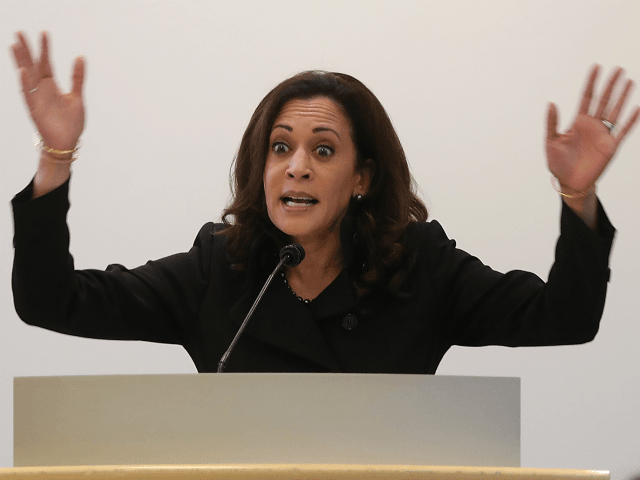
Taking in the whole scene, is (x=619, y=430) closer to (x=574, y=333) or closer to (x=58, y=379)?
(x=574, y=333)

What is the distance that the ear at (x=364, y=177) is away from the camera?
5.56 feet

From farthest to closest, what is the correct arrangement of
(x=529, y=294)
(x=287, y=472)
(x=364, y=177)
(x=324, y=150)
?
(x=364, y=177) → (x=324, y=150) → (x=529, y=294) → (x=287, y=472)

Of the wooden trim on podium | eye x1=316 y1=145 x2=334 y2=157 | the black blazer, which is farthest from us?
eye x1=316 y1=145 x2=334 y2=157

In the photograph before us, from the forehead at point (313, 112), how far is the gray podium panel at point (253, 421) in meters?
0.81

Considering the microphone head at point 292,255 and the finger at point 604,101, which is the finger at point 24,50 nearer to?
the microphone head at point 292,255

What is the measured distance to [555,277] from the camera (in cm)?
135

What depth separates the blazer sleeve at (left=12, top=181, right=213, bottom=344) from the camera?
128 centimetres

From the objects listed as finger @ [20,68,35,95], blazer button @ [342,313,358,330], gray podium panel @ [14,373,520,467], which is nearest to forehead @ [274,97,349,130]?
blazer button @ [342,313,358,330]

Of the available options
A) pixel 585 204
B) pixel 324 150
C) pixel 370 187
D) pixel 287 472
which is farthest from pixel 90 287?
pixel 585 204

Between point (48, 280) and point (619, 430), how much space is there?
1.79m

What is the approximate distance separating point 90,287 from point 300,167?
0.48m

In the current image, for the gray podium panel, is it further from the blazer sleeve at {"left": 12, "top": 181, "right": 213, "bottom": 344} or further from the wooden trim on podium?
the blazer sleeve at {"left": 12, "top": 181, "right": 213, "bottom": 344}

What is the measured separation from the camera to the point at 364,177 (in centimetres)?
171

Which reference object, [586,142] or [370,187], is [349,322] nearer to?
[370,187]
